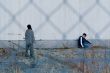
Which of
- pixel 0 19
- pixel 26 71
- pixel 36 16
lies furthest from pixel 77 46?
pixel 26 71

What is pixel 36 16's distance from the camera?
11.1 meters

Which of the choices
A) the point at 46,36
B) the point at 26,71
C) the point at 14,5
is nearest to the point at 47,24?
the point at 46,36

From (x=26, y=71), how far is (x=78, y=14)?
504cm

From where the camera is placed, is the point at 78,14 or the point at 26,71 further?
the point at 78,14

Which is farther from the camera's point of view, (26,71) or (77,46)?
(77,46)

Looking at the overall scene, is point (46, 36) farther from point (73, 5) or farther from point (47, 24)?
point (73, 5)

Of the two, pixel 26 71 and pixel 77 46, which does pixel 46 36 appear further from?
pixel 26 71

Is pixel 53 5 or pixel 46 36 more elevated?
pixel 53 5

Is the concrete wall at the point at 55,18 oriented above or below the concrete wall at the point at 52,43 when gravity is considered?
above

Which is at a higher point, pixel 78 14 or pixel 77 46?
pixel 78 14

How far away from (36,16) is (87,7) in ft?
4.65

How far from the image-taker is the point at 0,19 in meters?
10.9

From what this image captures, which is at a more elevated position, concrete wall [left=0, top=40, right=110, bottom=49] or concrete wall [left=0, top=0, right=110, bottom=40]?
concrete wall [left=0, top=0, right=110, bottom=40]

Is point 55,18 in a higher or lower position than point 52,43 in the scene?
higher
